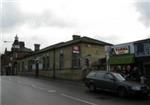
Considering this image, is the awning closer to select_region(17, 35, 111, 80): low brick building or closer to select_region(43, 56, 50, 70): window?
select_region(17, 35, 111, 80): low brick building

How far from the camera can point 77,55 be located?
32.8 m

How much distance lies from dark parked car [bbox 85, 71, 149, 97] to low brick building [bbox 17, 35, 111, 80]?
11102 mm

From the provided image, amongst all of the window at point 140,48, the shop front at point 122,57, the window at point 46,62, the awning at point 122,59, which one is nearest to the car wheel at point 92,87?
the shop front at point 122,57

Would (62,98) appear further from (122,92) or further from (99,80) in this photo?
(99,80)

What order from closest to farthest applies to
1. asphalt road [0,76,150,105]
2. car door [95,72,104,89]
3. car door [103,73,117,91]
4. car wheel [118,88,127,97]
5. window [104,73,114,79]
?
asphalt road [0,76,150,105] < car wheel [118,88,127,97] < car door [103,73,117,91] < window [104,73,114,79] < car door [95,72,104,89]

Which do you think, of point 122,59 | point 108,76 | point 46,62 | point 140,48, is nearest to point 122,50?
point 122,59

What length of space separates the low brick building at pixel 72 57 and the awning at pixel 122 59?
16.2ft

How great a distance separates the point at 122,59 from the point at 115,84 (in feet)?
26.5

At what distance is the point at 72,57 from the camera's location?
33.8 meters

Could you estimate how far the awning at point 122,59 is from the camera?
75.5 feet

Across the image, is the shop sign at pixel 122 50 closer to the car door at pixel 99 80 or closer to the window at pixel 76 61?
the car door at pixel 99 80

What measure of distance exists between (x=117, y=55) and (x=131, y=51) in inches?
80.7

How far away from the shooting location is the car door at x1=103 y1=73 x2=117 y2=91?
16469mm

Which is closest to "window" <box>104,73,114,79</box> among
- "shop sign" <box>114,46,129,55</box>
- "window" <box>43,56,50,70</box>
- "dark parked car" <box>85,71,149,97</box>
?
"dark parked car" <box>85,71,149,97</box>
